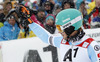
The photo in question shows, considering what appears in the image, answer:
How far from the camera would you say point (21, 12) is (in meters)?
3.39

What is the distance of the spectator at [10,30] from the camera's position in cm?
520

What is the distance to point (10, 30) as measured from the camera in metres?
5.42

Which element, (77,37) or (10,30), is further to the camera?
(10,30)

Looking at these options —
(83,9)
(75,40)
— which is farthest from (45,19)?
(75,40)

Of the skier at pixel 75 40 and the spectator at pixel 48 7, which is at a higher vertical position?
the spectator at pixel 48 7

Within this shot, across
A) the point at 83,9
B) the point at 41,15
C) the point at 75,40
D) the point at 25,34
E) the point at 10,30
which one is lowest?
the point at 25,34

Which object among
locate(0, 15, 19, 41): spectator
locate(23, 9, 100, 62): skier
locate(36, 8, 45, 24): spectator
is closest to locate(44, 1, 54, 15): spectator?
locate(36, 8, 45, 24): spectator

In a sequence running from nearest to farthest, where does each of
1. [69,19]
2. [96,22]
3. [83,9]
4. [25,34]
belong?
[69,19]
[25,34]
[96,22]
[83,9]

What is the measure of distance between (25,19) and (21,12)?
134 millimetres

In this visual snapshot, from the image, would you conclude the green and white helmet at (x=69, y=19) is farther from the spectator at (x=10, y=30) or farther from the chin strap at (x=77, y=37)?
the spectator at (x=10, y=30)

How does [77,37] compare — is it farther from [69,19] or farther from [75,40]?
[69,19]

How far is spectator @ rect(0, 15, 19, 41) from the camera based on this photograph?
520 centimetres

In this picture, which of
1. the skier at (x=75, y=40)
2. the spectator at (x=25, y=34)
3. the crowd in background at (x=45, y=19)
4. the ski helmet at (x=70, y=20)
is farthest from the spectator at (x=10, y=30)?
the ski helmet at (x=70, y=20)

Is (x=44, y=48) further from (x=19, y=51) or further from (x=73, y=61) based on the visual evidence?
(x=73, y=61)
